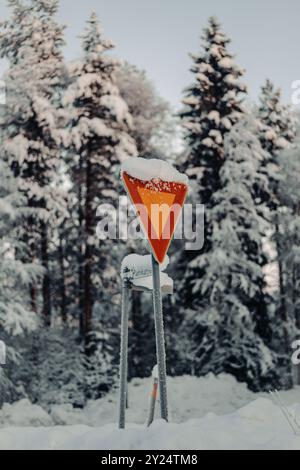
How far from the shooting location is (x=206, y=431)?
3680mm

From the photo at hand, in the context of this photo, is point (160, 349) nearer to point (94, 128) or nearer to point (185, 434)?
point (185, 434)

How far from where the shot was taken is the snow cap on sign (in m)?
3.72

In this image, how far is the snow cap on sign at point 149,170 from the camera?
12.2ft

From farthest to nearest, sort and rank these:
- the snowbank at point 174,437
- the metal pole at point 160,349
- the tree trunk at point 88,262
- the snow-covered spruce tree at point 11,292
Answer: the tree trunk at point 88,262 < the snow-covered spruce tree at point 11,292 < the metal pole at point 160,349 < the snowbank at point 174,437

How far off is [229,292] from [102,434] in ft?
50.5

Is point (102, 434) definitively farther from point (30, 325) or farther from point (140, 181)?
point (30, 325)

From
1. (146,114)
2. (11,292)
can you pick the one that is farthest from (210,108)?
(11,292)

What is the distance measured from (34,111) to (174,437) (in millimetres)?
17527

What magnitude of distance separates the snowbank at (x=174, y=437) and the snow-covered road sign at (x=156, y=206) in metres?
1.27

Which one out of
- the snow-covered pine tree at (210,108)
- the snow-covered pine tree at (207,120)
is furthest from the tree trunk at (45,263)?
the snow-covered pine tree at (210,108)

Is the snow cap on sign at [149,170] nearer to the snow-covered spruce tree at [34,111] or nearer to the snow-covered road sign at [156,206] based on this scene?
the snow-covered road sign at [156,206]

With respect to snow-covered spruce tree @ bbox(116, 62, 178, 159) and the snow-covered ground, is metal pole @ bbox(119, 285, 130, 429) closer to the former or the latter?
the snow-covered ground

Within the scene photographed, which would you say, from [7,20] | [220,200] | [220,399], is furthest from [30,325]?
[7,20]

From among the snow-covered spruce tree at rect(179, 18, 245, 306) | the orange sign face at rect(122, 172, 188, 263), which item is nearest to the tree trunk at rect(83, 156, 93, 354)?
the snow-covered spruce tree at rect(179, 18, 245, 306)
